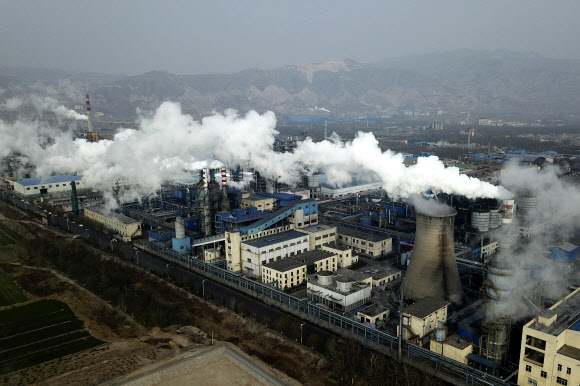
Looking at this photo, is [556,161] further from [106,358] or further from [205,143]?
[106,358]

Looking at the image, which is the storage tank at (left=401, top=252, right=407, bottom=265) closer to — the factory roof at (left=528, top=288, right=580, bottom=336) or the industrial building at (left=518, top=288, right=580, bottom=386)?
the factory roof at (left=528, top=288, right=580, bottom=336)

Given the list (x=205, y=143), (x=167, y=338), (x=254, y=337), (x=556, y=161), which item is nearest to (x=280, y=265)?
(x=254, y=337)

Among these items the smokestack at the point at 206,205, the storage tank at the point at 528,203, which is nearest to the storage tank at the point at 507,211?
the storage tank at the point at 528,203

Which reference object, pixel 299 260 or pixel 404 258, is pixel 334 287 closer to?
pixel 299 260

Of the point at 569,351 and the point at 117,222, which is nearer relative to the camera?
the point at 569,351

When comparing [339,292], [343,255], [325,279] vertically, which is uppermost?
[325,279]

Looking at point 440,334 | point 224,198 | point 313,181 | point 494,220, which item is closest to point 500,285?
point 440,334
